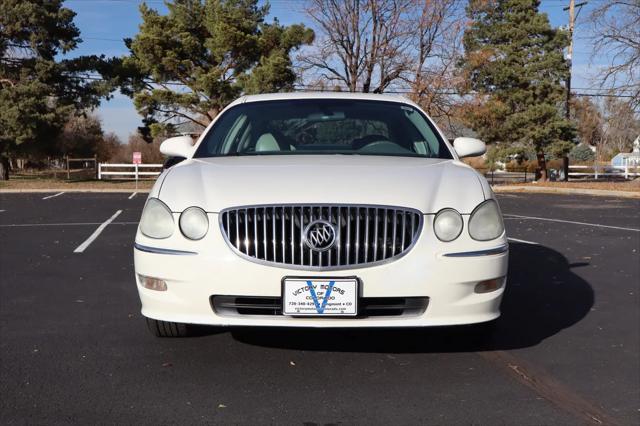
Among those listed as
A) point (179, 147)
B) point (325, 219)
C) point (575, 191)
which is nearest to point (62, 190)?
point (575, 191)

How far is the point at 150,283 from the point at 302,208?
90cm

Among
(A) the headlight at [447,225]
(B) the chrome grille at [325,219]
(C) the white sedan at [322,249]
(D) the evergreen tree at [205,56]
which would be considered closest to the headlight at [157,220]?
(C) the white sedan at [322,249]

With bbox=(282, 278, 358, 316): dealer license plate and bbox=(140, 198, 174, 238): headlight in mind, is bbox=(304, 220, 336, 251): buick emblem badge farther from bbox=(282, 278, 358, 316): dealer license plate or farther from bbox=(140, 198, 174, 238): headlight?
bbox=(140, 198, 174, 238): headlight

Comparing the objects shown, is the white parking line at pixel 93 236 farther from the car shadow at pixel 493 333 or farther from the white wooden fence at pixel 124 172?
the white wooden fence at pixel 124 172

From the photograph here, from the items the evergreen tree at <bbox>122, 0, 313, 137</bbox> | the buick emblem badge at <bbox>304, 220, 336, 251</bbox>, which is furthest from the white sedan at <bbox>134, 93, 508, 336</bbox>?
the evergreen tree at <bbox>122, 0, 313, 137</bbox>

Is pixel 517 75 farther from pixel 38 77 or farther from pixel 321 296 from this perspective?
pixel 321 296

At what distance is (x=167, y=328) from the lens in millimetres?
4008

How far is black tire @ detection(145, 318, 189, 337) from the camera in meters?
3.99

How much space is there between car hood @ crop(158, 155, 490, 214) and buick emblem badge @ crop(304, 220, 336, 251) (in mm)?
113

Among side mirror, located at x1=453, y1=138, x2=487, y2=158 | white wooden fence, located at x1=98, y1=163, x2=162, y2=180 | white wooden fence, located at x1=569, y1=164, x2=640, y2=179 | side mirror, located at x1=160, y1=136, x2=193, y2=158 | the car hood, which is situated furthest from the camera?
white wooden fence, located at x1=569, y1=164, x2=640, y2=179

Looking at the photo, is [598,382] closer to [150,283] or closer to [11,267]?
[150,283]

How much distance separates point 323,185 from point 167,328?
136 centimetres

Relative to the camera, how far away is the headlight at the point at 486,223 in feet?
11.4

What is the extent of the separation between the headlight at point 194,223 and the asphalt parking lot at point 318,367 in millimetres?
746
